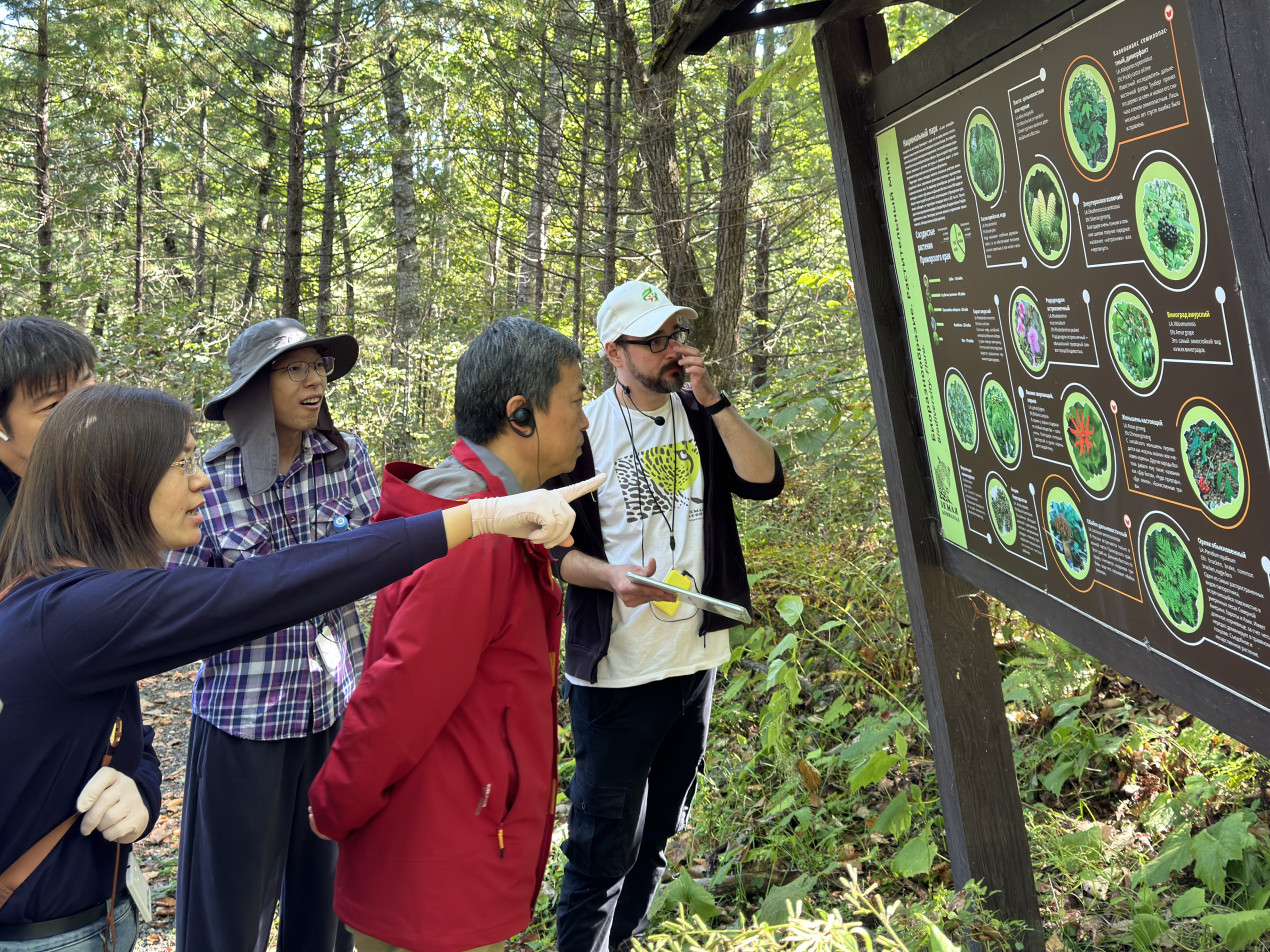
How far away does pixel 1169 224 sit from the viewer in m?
1.35

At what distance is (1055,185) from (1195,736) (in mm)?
2712

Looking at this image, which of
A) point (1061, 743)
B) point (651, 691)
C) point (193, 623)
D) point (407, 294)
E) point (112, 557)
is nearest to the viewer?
point (193, 623)

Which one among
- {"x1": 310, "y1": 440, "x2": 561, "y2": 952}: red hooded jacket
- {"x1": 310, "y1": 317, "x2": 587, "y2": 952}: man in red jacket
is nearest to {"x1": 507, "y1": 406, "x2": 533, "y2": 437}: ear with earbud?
{"x1": 310, "y1": 317, "x2": 587, "y2": 952}: man in red jacket

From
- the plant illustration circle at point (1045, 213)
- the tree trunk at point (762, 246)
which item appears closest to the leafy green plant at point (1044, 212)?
the plant illustration circle at point (1045, 213)

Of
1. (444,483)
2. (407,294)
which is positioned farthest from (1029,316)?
(407,294)

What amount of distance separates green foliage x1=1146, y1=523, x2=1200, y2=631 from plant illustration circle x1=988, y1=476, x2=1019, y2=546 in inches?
17.7

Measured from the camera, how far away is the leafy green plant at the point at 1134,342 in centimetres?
144

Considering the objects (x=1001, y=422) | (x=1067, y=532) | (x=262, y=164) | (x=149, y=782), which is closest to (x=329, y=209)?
(x=262, y=164)

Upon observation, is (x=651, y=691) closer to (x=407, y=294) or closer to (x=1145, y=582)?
(x=1145, y=582)

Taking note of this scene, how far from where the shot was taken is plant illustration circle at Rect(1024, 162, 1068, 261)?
1.61 metres

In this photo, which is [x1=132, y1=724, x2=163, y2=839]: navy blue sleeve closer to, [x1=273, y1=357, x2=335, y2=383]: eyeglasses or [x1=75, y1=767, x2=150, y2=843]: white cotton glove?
[x1=75, y1=767, x2=150, y2=843]: white cotton glove

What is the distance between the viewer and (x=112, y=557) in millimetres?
1766

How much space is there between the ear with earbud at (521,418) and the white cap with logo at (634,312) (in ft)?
2.97

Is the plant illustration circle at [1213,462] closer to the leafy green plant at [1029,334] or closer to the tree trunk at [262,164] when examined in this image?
the leafy green plant at [1029,334]
